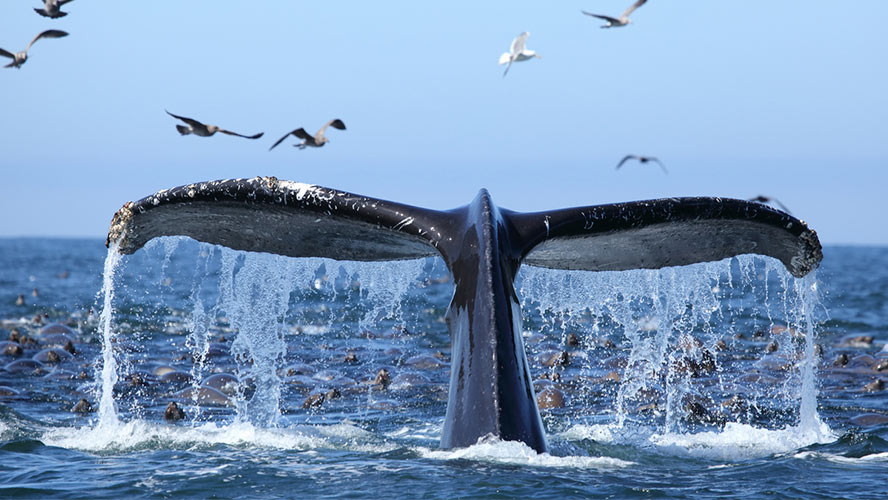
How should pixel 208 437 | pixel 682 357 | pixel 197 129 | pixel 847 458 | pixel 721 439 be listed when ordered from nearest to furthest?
1. pixel 847 458
2. pixel 208 437
3. pixel 721 439
4. pixel 197 129
5. pixel 682 357

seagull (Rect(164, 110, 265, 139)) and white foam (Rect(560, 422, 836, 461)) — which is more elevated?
seagull (Rect(164, 110, 265, 139))

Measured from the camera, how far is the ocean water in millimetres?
7344

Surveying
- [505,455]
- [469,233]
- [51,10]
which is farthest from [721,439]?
[51,10]

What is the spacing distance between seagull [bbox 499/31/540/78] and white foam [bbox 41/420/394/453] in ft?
34.3

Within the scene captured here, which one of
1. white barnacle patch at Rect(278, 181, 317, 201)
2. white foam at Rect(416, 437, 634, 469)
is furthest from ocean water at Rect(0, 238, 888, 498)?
white barnacle patch at Rect(278, 181, 317, 201)

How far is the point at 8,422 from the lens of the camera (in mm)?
10562

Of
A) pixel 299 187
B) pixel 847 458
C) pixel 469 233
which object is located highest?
pixel 299 187

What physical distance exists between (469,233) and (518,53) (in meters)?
12.9

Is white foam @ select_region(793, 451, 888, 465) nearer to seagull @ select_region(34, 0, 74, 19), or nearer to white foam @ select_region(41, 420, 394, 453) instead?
white foam @ select_region(41, 420, 394, 453)

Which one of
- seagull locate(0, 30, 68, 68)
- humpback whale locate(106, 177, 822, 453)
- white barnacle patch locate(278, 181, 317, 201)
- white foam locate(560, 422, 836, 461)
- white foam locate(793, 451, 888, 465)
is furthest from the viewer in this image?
seagull locate(0, 30, 68, 68)

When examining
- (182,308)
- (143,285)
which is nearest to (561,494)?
(182,308)

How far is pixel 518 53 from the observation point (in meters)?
19.8

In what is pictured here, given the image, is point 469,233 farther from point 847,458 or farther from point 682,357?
point 682,357

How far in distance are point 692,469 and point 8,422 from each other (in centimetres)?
620
